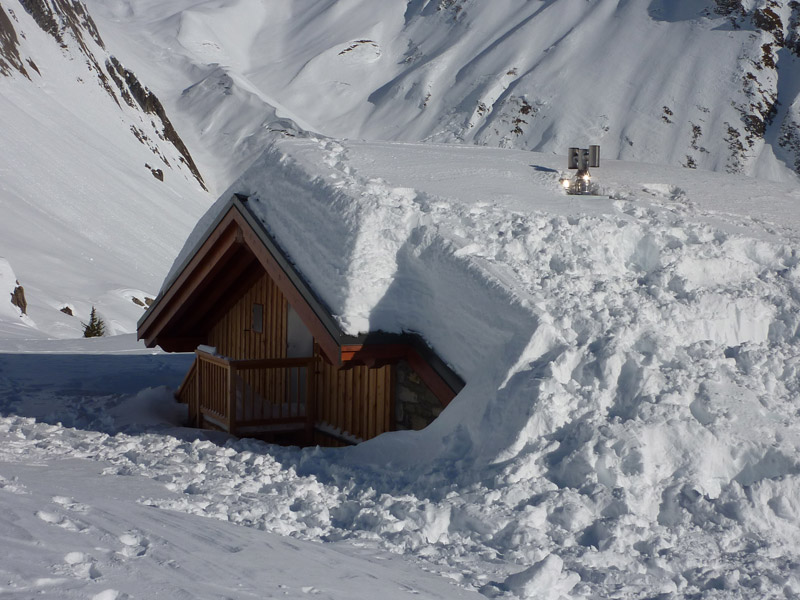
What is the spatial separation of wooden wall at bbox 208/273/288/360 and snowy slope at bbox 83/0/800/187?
64.1 m

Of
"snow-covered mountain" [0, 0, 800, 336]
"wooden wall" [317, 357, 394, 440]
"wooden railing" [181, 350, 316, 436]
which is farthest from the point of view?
"snow-covered mountain" [0, 0, 800, 336]

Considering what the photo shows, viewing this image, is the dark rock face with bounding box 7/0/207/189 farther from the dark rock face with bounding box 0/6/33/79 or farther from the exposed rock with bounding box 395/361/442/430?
the exposed rock with bounding box 395/361/442/430

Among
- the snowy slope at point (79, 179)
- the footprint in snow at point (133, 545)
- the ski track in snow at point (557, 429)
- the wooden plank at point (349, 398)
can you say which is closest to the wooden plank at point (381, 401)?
the wooden plank at point (349, 398)

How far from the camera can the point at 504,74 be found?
8819 centimetres

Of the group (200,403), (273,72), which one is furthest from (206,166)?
(200,403)

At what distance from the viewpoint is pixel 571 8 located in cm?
9362

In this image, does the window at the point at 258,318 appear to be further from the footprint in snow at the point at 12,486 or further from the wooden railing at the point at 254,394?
the footprint in snow at the point at 12,486

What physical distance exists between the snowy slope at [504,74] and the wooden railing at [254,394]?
65.0m

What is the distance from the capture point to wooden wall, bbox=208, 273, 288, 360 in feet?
35.2

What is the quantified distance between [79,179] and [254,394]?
40700 millimetres

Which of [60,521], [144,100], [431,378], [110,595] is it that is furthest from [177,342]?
[144,100]

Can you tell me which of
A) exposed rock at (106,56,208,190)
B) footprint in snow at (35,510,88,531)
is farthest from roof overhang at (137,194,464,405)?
exposed rock at (106,56,208,190)

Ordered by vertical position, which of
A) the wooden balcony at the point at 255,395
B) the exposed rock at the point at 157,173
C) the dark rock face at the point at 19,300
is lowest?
the dark rock face at the point at 19,300

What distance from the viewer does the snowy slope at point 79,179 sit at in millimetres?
31891
